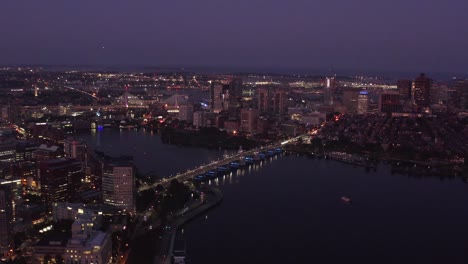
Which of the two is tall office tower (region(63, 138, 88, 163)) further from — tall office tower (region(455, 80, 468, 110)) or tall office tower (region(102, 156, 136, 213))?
tall office tower (region(455, 80, 468, 110))

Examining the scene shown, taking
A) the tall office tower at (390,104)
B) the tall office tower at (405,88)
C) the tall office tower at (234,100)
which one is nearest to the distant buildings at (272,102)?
the tall office tower at (234,100)

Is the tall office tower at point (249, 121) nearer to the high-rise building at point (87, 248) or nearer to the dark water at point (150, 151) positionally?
the dark water at point (150, 151)

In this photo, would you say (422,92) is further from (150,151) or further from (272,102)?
(150,151)

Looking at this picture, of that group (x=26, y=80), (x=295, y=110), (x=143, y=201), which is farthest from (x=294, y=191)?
(x=26, y=80)

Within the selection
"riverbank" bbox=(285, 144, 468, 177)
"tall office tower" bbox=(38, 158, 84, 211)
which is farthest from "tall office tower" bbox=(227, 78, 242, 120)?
"tall office tower" bbox=(38, 158, 84, 211)

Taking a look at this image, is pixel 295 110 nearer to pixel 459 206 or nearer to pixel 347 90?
pixel 347 90

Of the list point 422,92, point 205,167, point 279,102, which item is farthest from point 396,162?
point 422,92

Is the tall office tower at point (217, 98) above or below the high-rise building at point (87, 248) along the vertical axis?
above
